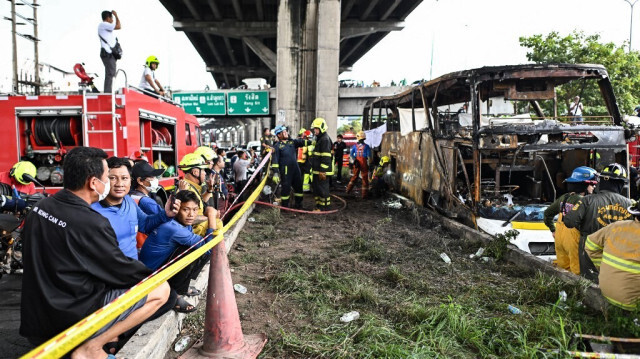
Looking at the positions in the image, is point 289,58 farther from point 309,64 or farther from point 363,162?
point 363,162

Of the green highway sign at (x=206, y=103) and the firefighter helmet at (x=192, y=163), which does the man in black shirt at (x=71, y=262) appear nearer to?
the firefighter helmet at (x=192, y=163)

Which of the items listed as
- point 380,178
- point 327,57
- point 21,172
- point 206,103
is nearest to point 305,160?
point 380,178

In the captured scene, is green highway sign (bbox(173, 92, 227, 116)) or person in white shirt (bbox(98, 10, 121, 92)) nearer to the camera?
person in white shirt (bbox(98, 10, 121, 92))

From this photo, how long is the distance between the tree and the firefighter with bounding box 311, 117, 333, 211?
11758 millimetres

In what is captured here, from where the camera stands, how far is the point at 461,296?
403 cm

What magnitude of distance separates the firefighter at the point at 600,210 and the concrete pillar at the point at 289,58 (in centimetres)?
1465

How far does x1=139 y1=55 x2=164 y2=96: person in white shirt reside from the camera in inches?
336

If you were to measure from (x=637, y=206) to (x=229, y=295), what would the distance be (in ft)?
9.77

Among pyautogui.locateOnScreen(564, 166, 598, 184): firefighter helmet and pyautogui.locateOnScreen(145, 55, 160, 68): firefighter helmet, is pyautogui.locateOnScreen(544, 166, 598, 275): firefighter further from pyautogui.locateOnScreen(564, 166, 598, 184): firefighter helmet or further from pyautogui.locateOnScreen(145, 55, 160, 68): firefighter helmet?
pyautogui.locateOnScreen(145, 55, 160, 68): firefighter helmet

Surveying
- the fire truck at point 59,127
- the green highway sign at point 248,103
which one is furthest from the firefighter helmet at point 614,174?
the green highway sign at point 248,103

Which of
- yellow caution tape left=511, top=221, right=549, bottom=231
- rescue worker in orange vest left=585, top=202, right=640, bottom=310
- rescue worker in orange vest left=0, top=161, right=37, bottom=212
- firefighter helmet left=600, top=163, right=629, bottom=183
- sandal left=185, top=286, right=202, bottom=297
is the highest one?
firefighter helmet left=600, top=163, right=629, bottom=183

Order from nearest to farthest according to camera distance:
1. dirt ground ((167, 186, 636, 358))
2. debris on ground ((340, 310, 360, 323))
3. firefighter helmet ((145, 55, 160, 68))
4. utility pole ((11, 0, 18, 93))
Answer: dirt ground ((167, 186, 636, 358))
debris on ground ((340, 310, 360, 323))
firefighter helmet ((145, 55, 160, 68))
utility pole ((11, 0, 18, 93))

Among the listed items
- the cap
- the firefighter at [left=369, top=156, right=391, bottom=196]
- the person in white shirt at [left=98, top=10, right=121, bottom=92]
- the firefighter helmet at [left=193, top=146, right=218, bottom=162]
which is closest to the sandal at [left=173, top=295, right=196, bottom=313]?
the cap

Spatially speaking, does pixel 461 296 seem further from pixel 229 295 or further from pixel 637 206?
pixel 229 295
